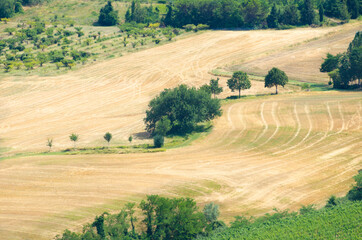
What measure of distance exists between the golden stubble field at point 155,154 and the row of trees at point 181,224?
4124 mm

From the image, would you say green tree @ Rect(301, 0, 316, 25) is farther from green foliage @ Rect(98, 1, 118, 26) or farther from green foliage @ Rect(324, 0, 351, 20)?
green foliage @ Rect(98, 1, 118, 26)

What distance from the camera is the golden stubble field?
5700cm

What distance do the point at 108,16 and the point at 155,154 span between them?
11585 cm

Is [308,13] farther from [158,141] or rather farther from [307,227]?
[307,227]

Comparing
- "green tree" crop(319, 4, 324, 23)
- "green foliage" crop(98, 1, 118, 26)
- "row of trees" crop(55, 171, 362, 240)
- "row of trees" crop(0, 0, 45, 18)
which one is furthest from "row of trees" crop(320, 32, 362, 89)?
"row of trees" crop(0, 0, 45, 18)

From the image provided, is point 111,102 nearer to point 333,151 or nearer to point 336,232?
point 333,151

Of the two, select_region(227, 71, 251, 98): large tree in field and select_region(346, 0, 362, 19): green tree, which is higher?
select_region(346, 0, 362, 19): green tree

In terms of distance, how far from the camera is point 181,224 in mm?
46875

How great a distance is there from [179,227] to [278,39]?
353 feet

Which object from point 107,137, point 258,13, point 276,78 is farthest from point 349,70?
point 258,13

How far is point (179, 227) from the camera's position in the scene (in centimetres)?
4691

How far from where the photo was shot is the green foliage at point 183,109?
8262 centimetres

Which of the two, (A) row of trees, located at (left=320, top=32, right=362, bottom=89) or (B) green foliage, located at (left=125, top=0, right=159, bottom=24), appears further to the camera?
(B) green foliage, located at (left=125, top=0, right=159, bottom=24)

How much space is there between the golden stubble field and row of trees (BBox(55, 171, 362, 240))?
412 centimetres
